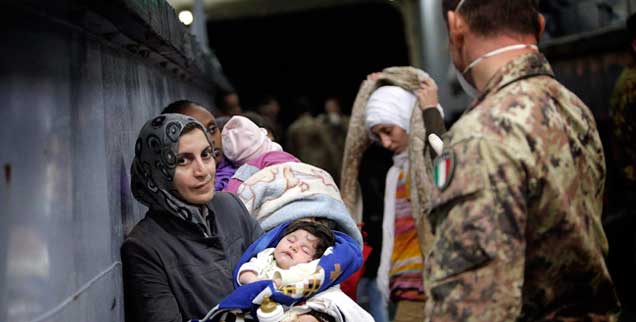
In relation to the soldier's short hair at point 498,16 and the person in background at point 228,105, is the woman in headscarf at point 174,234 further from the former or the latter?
the person in background at point 228,105

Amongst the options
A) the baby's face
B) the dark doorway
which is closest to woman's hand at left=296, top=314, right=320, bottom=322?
the baby's face

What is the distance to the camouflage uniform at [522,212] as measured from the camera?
2377 millimetres

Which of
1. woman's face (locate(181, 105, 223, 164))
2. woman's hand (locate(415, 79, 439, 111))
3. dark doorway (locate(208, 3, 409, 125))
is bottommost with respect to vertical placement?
woman's face (locate(181, 105, 223, 164))

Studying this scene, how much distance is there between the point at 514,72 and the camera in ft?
8.55

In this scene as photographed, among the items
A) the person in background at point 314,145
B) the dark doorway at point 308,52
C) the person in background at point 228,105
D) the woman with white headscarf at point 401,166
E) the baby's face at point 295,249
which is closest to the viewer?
the baby's face at point 295,249

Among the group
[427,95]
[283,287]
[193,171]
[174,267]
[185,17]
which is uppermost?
[185,17]

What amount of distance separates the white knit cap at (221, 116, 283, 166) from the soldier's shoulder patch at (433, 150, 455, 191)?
236 cm

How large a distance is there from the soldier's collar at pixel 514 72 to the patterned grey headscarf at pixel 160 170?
1.37 metres

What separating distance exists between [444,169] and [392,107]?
303 centimetres

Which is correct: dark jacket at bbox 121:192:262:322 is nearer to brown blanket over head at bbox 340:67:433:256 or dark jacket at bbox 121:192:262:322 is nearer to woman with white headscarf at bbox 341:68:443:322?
brown blanket over head at bbox 340:67:433:256

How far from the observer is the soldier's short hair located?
2.63 m

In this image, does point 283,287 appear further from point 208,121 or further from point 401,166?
point 401,166

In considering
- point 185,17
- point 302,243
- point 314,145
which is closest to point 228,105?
point 185,17

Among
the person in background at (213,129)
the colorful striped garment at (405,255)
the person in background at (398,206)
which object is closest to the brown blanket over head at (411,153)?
the person in background at (398,206)
